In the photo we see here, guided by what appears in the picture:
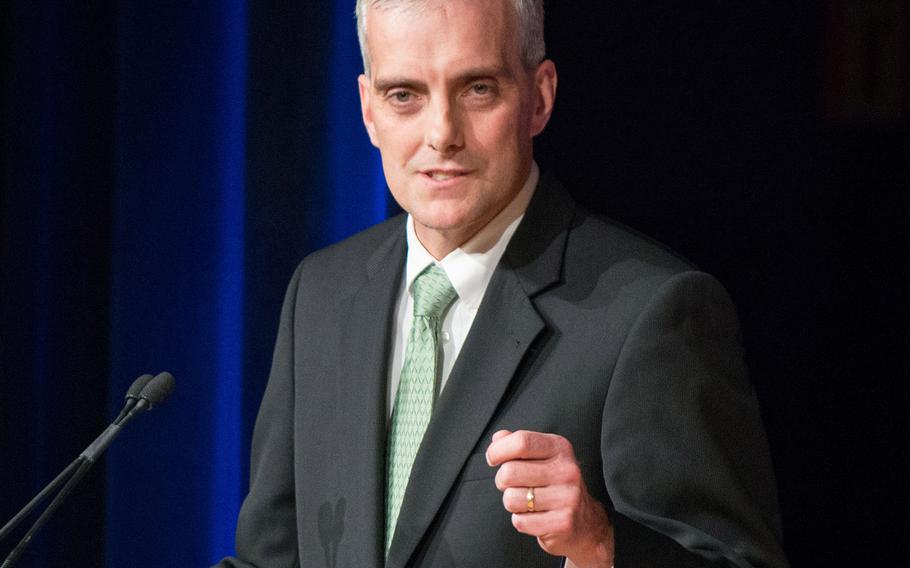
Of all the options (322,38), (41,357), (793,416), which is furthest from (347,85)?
(793,416)

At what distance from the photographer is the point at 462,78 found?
1694 millimetres

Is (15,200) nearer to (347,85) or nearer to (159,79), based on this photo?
(159,79)

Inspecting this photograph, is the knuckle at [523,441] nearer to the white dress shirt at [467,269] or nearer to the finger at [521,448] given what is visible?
the finger at [521,448]

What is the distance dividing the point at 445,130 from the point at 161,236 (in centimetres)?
108

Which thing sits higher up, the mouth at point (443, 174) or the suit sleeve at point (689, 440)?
the mouth at point (443, 174)

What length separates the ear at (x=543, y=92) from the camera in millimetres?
1810

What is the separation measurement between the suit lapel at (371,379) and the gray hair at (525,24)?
0.29 meters

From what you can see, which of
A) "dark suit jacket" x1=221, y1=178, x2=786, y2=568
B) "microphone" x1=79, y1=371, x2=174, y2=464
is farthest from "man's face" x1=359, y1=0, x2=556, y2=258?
"microphone" x1=79, y1=371, x2=174, y2=464

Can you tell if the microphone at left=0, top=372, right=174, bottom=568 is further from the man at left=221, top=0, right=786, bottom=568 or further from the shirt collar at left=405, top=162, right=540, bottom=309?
the shirt collar at left=405, top=162, right=540, bottom=309

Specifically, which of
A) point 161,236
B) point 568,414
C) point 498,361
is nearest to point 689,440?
point 568,414

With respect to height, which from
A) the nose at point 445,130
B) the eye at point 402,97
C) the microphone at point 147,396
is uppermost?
the eye at point 402,97

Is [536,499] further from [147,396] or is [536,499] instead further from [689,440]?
[147,396]

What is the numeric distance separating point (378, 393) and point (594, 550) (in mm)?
426

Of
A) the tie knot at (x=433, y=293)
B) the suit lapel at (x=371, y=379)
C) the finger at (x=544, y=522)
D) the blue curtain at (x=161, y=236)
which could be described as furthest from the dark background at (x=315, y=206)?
the finger at (x=544, y=522)
